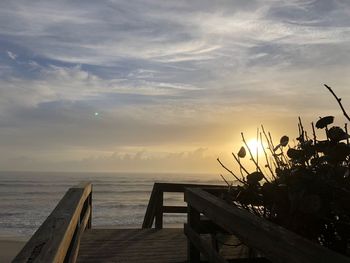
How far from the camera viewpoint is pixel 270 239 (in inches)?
84.1

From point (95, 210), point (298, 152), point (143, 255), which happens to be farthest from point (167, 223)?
point (298, 152)

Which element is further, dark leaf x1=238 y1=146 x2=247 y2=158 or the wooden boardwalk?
the wooden boardwalk

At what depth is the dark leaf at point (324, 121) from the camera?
7.66 ft

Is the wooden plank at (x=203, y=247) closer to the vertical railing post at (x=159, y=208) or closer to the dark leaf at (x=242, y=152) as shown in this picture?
the dark leaf at (x=242, y=152)

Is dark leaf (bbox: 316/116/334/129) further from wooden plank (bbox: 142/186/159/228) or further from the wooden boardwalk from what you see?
wooden plank (bbox: 142/186/159/228)

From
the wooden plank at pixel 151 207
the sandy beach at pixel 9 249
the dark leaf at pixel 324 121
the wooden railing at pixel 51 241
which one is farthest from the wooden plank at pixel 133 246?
the sandy beach at pixel 9 249

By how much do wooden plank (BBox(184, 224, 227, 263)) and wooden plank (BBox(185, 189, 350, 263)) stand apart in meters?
0.33

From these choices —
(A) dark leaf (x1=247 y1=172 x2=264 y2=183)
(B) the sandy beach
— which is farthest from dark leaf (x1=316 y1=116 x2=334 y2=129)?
(B) the sandy beach

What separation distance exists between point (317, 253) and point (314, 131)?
992 mm

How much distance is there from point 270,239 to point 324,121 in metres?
0.76

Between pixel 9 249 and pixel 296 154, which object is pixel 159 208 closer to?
pixel 296 154

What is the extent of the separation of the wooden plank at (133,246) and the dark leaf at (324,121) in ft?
13.1

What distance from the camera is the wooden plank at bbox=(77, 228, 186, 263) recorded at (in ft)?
19.3

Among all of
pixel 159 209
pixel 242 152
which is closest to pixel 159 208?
pixel 159 209
